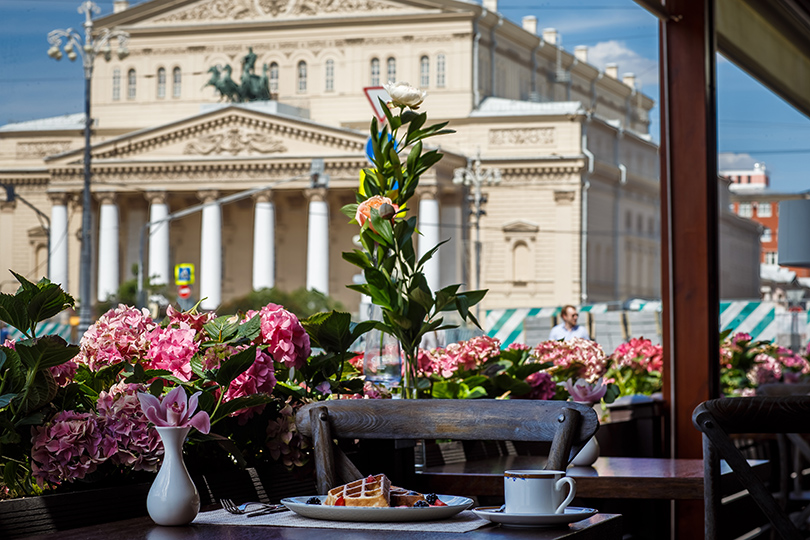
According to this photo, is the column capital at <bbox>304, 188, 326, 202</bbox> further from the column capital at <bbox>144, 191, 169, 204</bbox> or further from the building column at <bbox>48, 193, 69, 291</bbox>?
the building column at <bbox>48, 193, 69, 291</bbox>

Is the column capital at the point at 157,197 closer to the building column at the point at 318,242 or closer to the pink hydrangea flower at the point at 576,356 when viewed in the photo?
the building column at the point at 318,242

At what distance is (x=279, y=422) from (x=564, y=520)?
870 millimetres

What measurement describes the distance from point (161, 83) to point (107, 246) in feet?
19.5

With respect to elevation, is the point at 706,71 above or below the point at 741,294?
above

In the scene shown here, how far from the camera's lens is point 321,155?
3694 centimetres

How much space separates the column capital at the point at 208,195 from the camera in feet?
125

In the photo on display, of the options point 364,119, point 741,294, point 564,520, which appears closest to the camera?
point 564,520

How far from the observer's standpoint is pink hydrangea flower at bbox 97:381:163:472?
1706 mm

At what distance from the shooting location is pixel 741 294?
5.97m

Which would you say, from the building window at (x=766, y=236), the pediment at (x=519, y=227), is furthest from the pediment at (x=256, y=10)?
the building window at (x=766, y=236)

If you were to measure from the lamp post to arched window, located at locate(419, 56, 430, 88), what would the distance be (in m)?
2.98

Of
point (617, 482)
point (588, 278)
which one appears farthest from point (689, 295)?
point (588, 278)

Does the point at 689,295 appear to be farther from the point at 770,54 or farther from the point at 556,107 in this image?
the point at 556,107

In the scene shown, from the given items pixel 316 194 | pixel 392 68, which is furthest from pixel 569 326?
pixel 316 194
